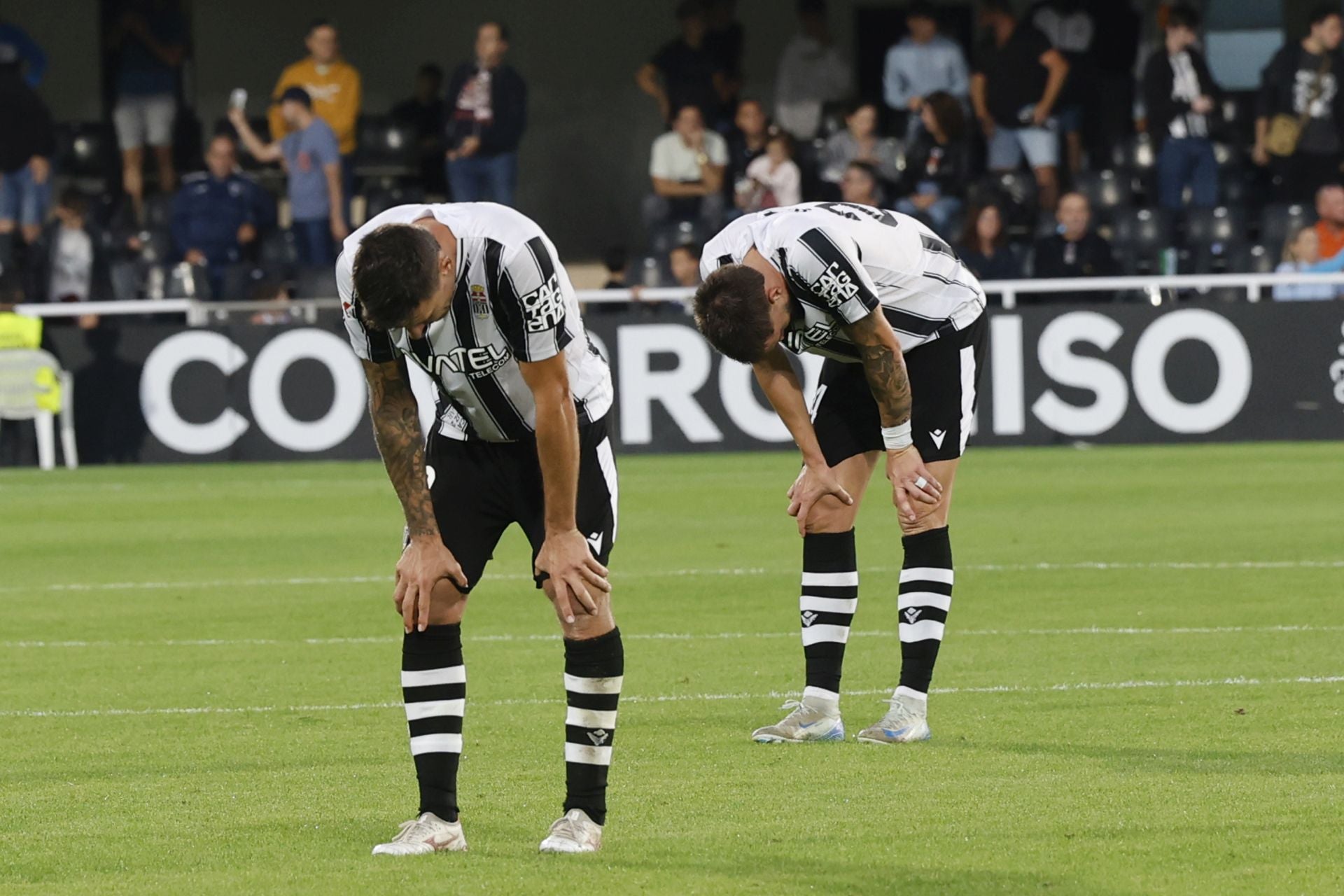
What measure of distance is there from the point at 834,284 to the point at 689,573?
5.42 metres

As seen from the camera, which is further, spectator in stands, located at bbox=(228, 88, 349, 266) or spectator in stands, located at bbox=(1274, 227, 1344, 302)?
spectator in stands, located at bbox=(228, 88, 349, 266)

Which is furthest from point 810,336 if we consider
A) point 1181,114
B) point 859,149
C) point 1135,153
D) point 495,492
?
point 1135,153

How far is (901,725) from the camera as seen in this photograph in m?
7.55

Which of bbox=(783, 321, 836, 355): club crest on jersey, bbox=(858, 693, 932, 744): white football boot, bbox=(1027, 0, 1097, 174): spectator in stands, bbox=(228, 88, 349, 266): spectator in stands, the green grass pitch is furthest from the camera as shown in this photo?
bbox=(1027, 0, 1097, 174): spectator in stands

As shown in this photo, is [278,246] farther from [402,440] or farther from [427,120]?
[402,440]

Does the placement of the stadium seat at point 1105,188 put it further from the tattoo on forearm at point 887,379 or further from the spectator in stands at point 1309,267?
the tattoo on forearm at point 887,379

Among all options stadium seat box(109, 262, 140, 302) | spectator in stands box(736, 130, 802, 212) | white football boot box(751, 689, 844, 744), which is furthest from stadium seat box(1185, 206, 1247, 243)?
white football boot box(751, 689, 844, 744)

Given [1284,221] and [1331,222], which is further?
[1284,221]

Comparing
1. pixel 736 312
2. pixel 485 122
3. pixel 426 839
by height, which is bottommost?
pixel 426 839

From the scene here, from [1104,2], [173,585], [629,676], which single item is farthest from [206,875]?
[1104,2]

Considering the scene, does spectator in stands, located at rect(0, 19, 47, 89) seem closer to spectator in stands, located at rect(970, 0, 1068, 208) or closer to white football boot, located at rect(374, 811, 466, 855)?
spectator in stands, located at rect(970, 0, 1068, 208)

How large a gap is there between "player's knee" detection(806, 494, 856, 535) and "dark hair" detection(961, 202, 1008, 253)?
12.4m

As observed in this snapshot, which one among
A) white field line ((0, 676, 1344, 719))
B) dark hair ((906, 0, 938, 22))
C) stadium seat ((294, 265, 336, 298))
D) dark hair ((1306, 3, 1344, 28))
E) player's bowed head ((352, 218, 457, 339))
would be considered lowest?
white field line ((0, 676, 1344, 719))

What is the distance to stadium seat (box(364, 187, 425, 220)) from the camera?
23.3 metres
